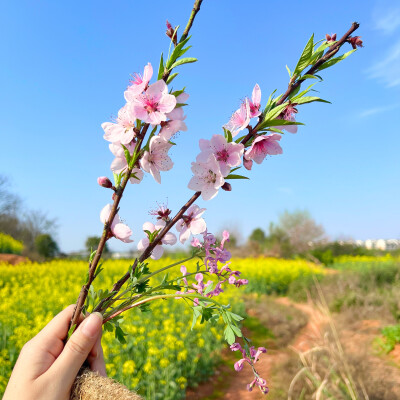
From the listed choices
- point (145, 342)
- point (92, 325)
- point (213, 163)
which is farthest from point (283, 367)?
point (213, 163)

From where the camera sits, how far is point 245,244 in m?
22.5

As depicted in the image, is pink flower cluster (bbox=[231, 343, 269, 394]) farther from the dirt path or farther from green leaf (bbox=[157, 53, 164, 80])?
the dirt path

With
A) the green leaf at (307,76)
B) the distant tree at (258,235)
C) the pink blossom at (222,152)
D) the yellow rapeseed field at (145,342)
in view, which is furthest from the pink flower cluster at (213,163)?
the distant tree at (258,235)

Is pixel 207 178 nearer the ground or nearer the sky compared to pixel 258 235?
nearer the ground

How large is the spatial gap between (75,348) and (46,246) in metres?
17.9

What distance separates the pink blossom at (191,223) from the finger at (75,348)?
1.33 ft

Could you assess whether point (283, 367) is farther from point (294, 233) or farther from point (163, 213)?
point (294, 233)

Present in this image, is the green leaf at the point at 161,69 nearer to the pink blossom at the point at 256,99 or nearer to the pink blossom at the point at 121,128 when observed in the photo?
the pink blossom at the point at 121,128

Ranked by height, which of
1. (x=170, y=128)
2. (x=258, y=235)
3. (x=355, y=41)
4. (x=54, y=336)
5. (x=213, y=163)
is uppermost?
(x=258, y=235)

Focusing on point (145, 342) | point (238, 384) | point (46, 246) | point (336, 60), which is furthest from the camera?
point (46, 246)

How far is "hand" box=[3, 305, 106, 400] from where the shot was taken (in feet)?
4.47

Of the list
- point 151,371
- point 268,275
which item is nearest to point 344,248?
point 268,275

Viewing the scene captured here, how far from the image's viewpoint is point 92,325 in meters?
1.37

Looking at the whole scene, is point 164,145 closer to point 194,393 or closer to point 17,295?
point 194,393
